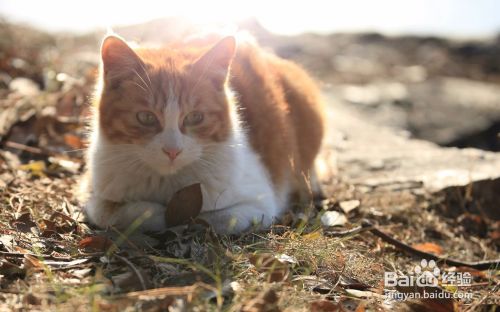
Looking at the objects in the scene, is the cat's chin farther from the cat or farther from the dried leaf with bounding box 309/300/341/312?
the dried leaf with bounding box 309/300/341/312

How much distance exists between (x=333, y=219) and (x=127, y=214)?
3.92 feet

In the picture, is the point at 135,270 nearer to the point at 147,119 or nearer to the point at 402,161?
the point at 147,119

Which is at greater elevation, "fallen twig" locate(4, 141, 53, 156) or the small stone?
"fallen twig" locate(4, 141, 53, 156)

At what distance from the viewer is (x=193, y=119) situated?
8.38ft

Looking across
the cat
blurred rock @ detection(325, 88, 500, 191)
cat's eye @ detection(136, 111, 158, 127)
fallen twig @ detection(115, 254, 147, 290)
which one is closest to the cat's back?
the cat

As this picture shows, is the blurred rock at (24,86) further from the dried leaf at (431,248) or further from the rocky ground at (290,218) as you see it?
the dried leaf at (431,248)

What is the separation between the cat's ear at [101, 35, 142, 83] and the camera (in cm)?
248

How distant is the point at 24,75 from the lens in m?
5.56

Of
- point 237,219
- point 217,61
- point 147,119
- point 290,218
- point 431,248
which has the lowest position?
point 431,248

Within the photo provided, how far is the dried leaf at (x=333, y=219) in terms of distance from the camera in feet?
9.98

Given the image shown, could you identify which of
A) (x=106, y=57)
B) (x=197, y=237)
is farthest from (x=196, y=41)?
(x=197, y=237)

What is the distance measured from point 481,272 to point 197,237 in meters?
1.49

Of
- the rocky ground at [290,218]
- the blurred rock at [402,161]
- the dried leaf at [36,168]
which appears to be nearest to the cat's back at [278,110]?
the rocky ground at [290,218]

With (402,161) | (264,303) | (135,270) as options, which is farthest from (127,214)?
(402,161)
